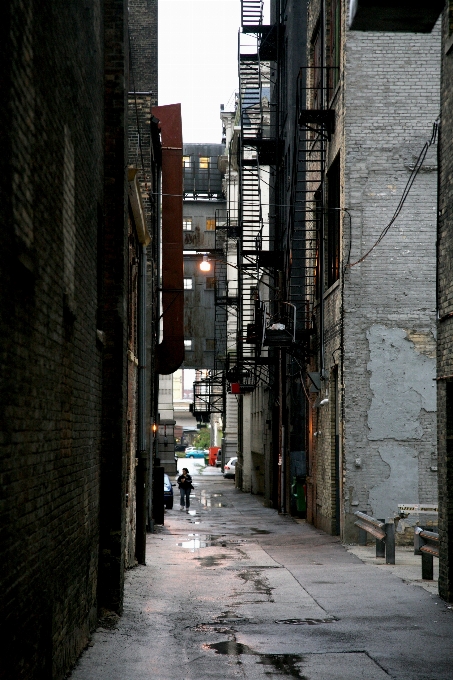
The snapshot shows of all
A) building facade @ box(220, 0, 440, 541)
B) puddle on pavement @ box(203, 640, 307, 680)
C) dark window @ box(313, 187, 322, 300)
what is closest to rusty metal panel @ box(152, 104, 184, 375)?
dark window @ box(313, 187, 322, 300)

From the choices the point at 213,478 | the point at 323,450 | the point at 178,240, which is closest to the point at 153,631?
the point at 323,450

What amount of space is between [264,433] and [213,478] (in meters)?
20.9

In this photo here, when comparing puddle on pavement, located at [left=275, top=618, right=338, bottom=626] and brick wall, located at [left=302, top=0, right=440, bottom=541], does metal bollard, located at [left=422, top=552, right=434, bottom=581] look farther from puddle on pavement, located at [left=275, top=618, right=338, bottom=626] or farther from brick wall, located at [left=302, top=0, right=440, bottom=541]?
brick wall, located at [left=302, top=0, right=440, bottom=541]

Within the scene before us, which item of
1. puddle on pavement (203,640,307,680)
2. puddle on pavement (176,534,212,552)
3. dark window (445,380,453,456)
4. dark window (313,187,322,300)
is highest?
dark window (313,187,322,300)

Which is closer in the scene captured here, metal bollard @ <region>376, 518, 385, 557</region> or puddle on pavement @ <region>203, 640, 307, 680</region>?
puddle on pavement @ <region>203, 640, 307, 680</region>

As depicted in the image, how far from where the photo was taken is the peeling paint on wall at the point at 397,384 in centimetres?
1978

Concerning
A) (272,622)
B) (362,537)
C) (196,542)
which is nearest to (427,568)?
(272,622)

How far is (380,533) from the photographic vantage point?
54.2ft

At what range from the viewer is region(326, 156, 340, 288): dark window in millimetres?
21719

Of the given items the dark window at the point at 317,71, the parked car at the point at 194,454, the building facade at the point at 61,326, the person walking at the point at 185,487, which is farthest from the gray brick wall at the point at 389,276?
the parked car at the point at 194,454

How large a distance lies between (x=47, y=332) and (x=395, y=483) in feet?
46.1

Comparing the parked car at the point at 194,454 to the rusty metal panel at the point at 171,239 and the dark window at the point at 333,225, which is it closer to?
the rusty metal panel at the point at 171,239

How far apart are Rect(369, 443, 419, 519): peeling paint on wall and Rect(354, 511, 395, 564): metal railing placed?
24.6 inches

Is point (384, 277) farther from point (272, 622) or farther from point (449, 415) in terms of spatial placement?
point (272, 622)
